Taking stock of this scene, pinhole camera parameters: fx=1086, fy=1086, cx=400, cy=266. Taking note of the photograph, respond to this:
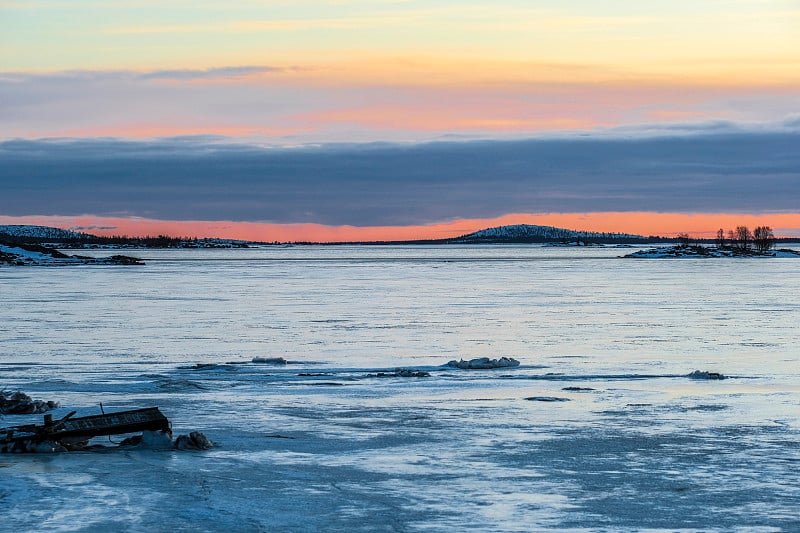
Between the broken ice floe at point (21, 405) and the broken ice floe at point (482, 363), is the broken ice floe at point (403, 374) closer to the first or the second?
the broken ice floe at point (482, 363)

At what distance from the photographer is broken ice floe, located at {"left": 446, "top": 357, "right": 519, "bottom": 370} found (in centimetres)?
1684

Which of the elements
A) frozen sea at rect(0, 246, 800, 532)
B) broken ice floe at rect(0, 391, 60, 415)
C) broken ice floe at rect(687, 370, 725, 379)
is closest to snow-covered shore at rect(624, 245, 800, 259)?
frozen sea at rect(0, 246, 800, 532)

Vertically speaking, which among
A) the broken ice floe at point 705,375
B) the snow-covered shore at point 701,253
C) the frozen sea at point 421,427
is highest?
the snow-covered shore at point 701,253

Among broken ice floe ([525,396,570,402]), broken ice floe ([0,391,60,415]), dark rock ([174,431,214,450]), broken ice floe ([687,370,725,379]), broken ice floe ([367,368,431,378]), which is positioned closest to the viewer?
dark rock ([174,431,214,450])

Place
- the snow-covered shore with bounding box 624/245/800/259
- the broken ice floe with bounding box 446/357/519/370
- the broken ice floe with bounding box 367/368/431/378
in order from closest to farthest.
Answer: the broken ice floe with bounding box 367/368/431/378, the broken ice floe with bounding box 446/357/519/370, the snow-covered shore with bounding box 624/245/800/259

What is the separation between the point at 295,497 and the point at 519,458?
7.83 feet

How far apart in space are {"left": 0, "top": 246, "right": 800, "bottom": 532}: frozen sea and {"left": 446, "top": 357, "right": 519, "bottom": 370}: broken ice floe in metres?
0.53

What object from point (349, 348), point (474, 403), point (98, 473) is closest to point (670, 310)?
point (349, 348)

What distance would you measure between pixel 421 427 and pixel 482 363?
5.52 meters

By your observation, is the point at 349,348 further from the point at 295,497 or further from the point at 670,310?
the point at 670,310

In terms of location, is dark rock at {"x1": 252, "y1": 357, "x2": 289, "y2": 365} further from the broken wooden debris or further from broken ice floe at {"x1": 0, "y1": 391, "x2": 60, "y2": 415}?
the broken wooden debris

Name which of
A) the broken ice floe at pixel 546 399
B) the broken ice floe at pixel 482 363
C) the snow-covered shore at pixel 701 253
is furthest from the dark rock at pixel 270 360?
the snow-covered shore at pixel 701 253

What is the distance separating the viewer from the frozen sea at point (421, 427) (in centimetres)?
792

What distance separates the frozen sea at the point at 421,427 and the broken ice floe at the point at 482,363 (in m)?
0.53
